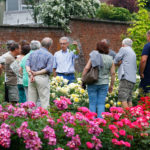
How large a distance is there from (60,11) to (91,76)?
33.0 feet

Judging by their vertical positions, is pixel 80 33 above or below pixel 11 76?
above

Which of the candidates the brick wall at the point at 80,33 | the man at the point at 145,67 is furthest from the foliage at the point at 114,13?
the man at the point at 145,67

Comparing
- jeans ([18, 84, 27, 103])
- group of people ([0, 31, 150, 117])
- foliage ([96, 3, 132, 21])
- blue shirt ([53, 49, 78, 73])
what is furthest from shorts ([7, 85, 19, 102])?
foliage ([96, 3, 132, 21])

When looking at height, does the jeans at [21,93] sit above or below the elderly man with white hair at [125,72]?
below

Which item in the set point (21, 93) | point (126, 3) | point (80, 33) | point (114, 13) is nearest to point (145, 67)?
point (21, 93)

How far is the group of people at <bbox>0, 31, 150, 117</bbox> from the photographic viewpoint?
278 inches

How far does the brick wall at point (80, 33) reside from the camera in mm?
15141

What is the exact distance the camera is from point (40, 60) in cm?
704

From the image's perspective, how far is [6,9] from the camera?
24984 mm

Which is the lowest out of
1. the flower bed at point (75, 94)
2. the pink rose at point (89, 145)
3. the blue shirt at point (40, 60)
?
the flower bed at point (75, 94)

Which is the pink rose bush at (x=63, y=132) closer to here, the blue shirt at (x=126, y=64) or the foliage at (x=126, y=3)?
the blue shirt at (x=126, y=64)

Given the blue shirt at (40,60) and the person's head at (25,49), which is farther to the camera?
the person's head at (25,49)

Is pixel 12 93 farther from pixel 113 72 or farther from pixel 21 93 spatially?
pixel 113 72

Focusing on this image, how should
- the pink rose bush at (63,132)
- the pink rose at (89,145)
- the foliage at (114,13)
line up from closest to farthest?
the pink rose bush at (63,132) → the pink rose at (89,145) → the foliage at (114,13)
